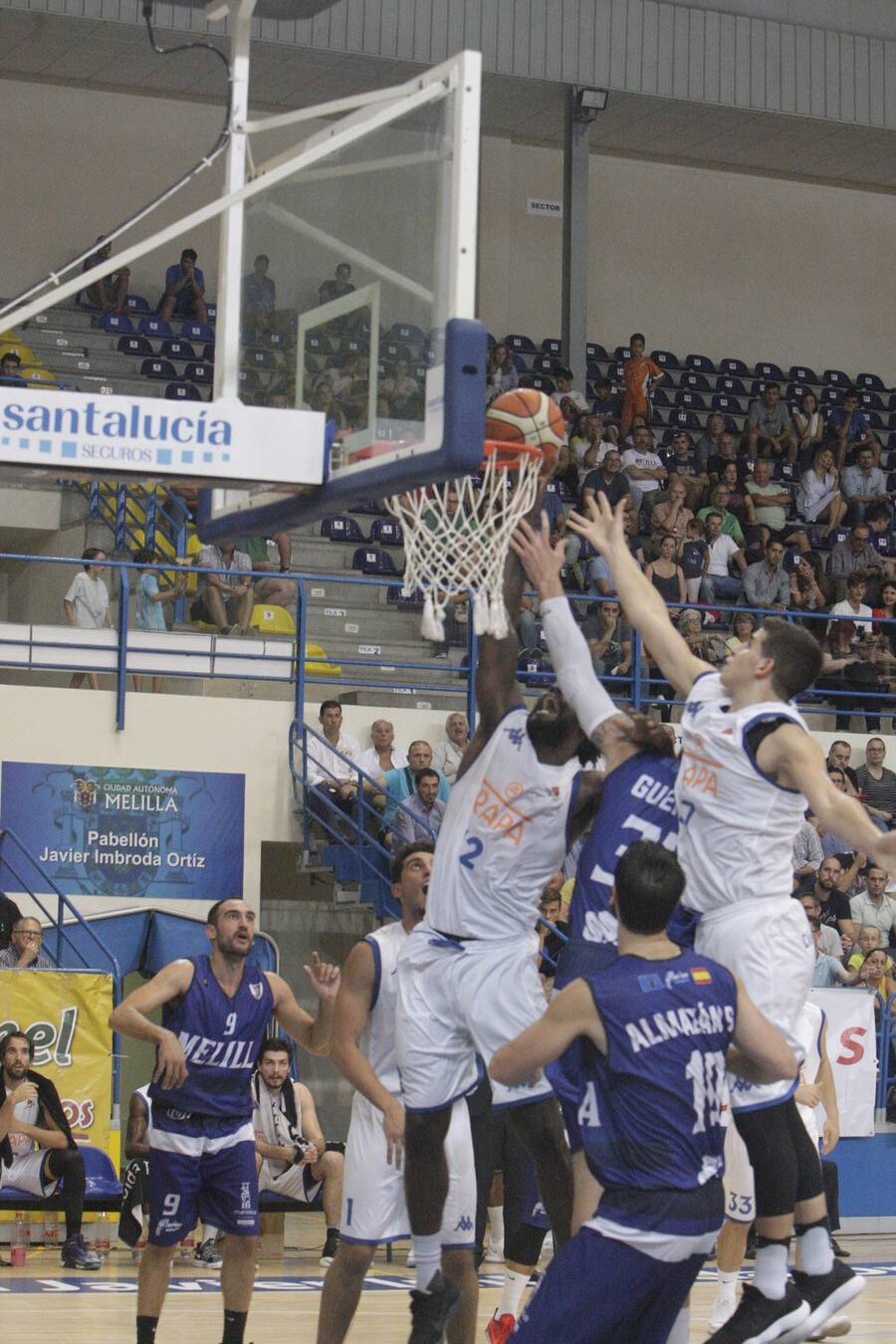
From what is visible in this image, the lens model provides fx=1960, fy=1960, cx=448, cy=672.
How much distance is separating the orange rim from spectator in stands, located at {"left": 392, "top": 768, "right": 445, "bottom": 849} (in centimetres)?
782

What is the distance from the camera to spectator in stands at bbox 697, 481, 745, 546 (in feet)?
68.2

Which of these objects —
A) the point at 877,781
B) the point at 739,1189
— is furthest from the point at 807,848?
the point at 739,1189

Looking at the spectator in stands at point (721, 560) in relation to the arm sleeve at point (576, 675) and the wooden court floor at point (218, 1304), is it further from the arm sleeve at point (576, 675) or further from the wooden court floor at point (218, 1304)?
the arm sleeve at point (576, 675)

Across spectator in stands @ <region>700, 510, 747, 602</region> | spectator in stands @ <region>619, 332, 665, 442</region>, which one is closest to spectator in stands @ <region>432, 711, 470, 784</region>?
spectator in stands @ <region>700, 510, 747, 602</region>

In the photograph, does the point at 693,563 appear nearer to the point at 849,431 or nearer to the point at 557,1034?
the point at 849,431

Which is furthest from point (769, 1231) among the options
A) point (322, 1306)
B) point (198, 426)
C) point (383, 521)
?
point (383, 521)

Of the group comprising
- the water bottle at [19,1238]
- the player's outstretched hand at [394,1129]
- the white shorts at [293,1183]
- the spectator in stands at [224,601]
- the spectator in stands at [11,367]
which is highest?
the spectator in stands at [11,367]

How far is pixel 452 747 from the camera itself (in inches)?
648

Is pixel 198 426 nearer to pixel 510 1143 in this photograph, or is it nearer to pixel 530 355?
pixel 510 1143

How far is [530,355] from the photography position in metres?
23.8

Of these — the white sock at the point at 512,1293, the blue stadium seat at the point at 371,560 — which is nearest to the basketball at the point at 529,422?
the white sock at the point at 512,1293

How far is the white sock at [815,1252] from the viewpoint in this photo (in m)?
6.42

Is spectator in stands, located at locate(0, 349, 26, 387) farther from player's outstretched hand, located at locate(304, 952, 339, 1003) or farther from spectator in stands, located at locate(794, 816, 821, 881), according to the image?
player's outstretched hand, located at locate(304, 952, 339, 1003)

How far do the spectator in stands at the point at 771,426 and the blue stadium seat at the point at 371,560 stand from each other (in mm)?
5982
